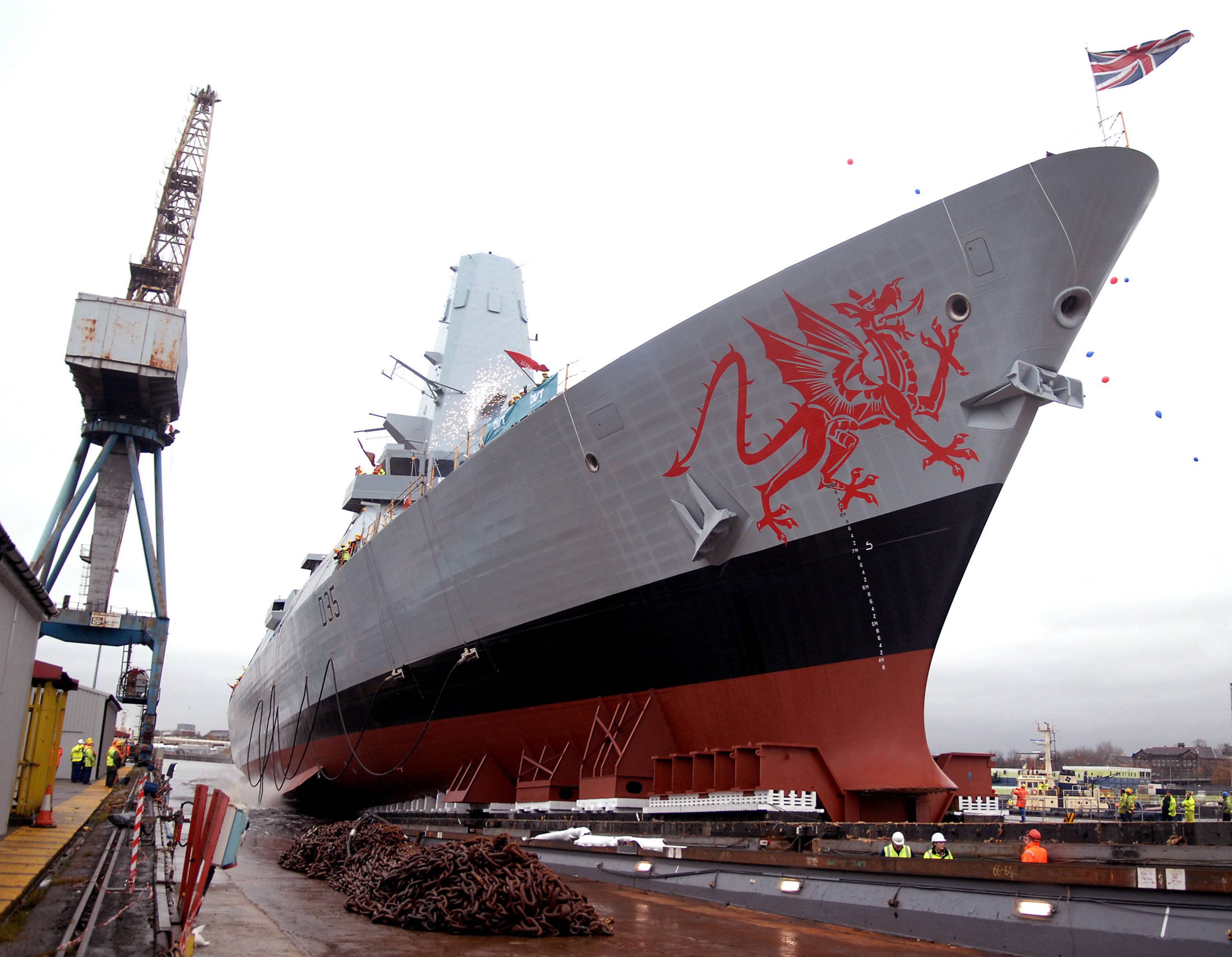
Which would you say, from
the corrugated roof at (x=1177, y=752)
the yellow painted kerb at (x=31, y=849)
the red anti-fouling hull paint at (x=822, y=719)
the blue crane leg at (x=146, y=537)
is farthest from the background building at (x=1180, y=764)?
the blue crane leg at (x=146, y=537)

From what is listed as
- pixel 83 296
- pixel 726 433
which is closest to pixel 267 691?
pixel 83 296

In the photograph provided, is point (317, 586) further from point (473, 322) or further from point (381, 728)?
point (473, 322)

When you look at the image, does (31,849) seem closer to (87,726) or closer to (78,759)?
(78,759)

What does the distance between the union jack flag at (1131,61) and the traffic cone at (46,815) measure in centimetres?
1302

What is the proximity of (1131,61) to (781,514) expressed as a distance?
535 cm

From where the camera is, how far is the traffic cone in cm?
950

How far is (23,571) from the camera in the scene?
701 cm

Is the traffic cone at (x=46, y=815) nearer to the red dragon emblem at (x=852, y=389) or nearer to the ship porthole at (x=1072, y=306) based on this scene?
the red dragon emblem at (x=852, y=389)

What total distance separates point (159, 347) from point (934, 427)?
27.1 m

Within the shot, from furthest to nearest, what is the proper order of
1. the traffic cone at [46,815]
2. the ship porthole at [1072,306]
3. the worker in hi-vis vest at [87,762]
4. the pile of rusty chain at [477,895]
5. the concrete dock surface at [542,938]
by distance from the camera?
the worker in hi-vis vest at [87,762] < the traffic cone at [46,815] < the ship porthole at [1072,306] < the pile of rusty chain at [477,895] < the concrete dock surface at [542,938]

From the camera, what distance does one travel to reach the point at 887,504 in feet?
29.9

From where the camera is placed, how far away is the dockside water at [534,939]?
480 cm

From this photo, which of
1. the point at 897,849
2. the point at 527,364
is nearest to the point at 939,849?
the point at 897,849

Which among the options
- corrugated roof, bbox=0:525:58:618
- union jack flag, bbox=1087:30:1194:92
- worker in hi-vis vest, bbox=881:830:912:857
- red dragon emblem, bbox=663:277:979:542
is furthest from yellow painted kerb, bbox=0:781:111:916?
union jack flag, bbox=1087:30:1194:92
